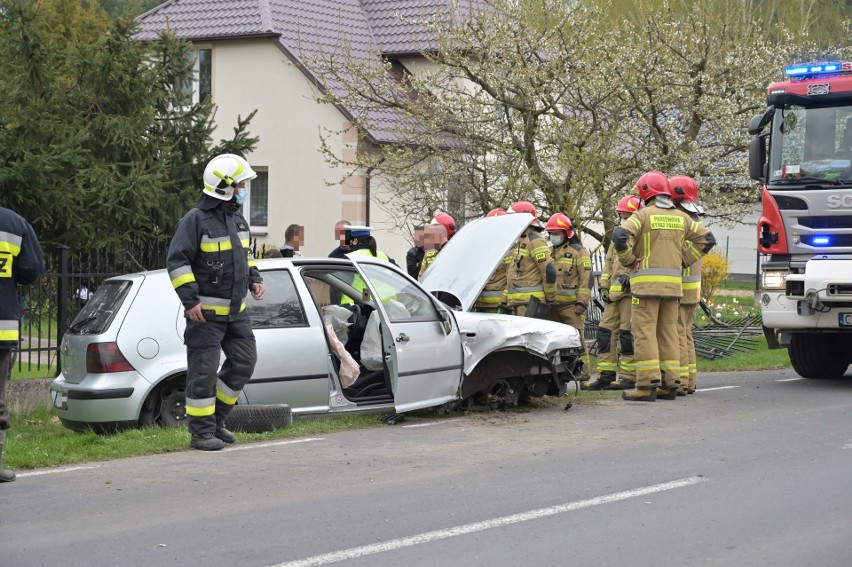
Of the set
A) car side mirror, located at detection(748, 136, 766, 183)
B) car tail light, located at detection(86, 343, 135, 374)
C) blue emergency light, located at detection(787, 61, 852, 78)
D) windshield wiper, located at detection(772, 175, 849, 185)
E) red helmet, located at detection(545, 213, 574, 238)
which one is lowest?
car tail light, located at detection(86, 343, 135, 374)

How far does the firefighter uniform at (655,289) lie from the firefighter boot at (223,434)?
4.24m

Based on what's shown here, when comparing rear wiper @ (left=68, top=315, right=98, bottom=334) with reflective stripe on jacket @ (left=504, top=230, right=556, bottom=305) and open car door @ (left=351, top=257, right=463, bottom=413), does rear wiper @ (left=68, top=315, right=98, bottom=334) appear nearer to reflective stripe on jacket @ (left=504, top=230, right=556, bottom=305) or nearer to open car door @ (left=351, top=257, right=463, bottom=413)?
open car door @ (left=351, top=257, right=463, bottom=413)

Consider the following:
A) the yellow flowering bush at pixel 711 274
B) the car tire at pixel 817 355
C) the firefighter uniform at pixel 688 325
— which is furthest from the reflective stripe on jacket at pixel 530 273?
the yellow flowering bush at pixel 711 274

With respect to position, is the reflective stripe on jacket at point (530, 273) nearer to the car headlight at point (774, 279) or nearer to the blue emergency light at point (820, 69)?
the car headlight at point (774, 279)

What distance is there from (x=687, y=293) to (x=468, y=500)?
19.5 ft

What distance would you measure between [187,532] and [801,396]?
7.55 m

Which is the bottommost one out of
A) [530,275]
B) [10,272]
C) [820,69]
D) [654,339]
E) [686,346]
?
[686,346]

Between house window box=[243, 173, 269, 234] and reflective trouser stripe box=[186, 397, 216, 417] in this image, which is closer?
reflective trouser stripe box=[186, 397, 216, 417]

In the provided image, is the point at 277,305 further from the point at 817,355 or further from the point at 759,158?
the point at 817,355

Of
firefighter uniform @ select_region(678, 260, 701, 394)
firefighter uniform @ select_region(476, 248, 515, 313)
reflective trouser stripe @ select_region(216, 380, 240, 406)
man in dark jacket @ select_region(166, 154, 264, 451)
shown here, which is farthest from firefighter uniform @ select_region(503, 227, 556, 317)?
man in dark jacket @ select_region(166, 154, 264, 451)

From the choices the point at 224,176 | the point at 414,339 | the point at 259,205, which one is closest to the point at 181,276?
the point at 224,176

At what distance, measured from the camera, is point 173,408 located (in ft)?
30.9

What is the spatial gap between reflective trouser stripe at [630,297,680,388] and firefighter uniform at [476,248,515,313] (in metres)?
2.01

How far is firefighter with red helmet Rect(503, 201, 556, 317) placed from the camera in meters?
13.0
